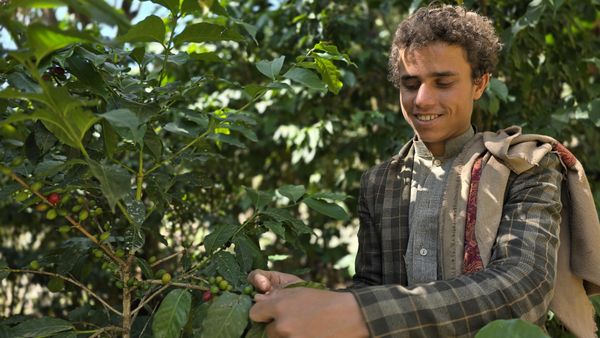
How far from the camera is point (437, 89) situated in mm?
1614

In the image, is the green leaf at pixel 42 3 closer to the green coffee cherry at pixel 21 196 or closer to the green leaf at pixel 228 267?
the green coffee cherry at pixel 21 196

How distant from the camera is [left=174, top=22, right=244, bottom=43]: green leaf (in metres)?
1.43

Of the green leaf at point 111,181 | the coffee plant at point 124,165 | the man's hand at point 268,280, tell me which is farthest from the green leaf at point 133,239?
the green leaf at point 111,181

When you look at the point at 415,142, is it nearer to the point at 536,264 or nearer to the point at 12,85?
the point at 536,264

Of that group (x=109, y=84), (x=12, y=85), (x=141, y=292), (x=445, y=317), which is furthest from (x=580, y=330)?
(x=12, y=85)

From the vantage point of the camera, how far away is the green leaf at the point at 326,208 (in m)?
1.77

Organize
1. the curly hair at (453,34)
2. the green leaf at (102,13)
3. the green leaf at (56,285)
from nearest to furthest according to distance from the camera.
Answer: the green leaf at (102,13)
the curly hair at (453,34)
the green leaf at (56,285)

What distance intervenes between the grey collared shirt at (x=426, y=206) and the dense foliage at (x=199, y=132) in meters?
0.21

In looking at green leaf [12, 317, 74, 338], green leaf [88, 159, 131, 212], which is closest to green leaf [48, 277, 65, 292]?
green leaf [12, 317, 74, 338]

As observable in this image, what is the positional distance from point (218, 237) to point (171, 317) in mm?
334

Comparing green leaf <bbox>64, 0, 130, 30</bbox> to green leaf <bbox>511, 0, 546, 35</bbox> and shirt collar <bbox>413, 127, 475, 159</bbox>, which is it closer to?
shirt collar <bbox>413, 127, 475, 159</bbox>

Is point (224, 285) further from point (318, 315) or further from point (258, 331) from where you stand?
point (318, 315)

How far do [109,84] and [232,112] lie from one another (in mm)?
400

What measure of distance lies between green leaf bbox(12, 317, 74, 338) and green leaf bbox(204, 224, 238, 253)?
354mm
